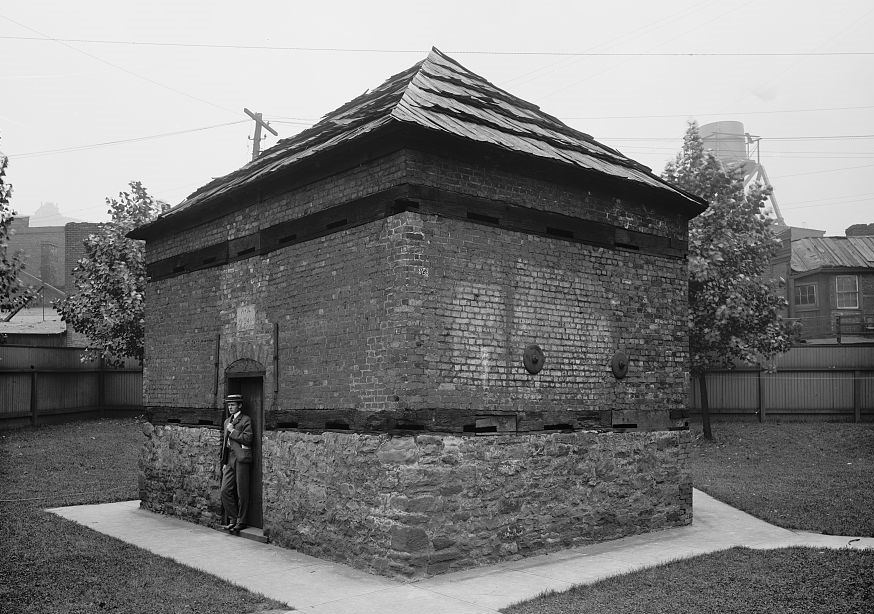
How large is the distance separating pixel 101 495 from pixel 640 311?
11.4m

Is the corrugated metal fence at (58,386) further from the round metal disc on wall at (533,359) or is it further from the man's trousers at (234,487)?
the round metal disc on wall at (533,359)

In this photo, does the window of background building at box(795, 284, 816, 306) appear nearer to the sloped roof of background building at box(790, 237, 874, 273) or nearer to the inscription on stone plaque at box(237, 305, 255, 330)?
the sloped roof of background building at box(790, 237, 874, 273)

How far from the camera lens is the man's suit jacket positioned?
12.0 metres

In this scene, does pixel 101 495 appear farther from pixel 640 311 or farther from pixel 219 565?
pixel 640 311

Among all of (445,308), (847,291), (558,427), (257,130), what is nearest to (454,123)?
(445,308)

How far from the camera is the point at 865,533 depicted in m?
10.9

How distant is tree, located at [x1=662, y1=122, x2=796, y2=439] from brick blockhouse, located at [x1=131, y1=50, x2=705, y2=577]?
951cm

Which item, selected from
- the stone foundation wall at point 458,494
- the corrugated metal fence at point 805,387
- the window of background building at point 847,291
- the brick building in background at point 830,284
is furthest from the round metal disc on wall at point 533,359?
the window of background building at point 847,291

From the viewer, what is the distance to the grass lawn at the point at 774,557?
755 cm

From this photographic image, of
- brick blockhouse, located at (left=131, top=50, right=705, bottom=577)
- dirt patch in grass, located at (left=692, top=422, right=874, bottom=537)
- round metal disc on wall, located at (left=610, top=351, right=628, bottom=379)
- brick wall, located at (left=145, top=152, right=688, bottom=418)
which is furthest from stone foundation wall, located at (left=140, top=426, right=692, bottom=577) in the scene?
dirt patch in grass, located at (left=692, top=422, right=874, bottom=537)

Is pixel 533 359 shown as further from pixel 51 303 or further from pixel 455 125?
pixel 51 303

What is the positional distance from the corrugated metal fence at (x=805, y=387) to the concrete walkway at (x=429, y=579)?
39.0ft

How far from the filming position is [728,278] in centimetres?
2222

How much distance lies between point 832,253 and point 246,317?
3320 cm
